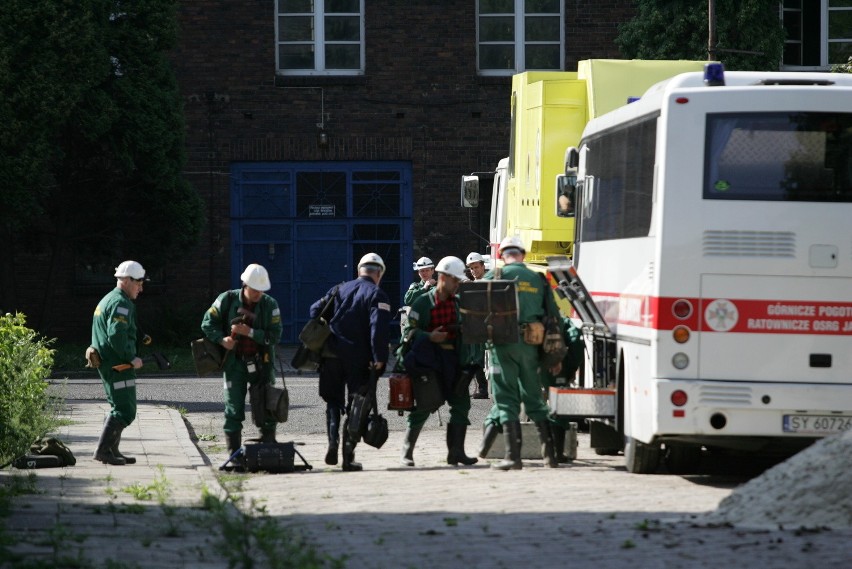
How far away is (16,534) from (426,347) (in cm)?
539

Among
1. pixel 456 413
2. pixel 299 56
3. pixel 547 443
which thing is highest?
pixel 299 56

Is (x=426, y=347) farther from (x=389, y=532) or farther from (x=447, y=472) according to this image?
(x=389, y=532)

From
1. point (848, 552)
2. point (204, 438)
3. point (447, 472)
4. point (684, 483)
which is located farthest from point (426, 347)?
point (848, 552)

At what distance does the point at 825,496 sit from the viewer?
9172mm

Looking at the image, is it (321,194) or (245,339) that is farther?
(321,194)

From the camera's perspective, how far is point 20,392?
13453 millimetres

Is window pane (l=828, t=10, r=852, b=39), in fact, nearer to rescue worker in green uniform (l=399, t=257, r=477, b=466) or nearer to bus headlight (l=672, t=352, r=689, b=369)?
rescue worker in green uniform (l=399, t=257, r=477, b=466)

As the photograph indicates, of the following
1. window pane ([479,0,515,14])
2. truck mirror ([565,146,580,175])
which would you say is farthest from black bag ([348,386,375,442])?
window pane ([479,0,515,14])

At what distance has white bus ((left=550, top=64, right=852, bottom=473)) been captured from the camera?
11.5 metres

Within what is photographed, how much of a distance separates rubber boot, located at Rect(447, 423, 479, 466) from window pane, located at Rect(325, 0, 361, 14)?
63.6 ft

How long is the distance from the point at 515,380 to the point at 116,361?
3373mm

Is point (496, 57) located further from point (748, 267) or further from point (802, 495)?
point (802, 495)

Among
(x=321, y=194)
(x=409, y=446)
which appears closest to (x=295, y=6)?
(x=321, y=194)

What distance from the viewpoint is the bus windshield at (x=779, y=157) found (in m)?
11.7
